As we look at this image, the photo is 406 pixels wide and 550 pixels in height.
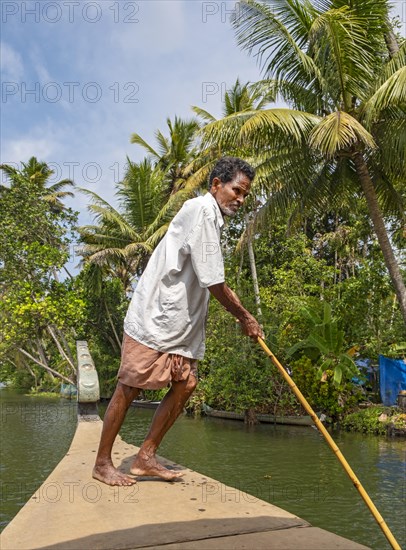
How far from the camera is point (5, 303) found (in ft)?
57.2

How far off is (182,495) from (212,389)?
45.5 feet

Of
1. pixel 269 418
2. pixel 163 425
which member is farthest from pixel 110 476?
pixel 269 418

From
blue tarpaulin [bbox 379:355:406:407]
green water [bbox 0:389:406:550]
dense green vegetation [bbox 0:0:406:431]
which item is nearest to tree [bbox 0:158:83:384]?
dense green vegetation [bbox 0:0:406:431]

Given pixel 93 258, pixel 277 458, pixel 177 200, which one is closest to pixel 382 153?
pixel 277 458

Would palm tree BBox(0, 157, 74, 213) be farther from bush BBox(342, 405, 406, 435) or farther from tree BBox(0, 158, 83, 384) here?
bush BBox(342, 405, 406, 435)

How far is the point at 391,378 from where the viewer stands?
12.9 m

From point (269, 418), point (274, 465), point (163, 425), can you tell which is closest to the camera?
point (163, 425)

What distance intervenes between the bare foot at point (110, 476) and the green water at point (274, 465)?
13.9 inches

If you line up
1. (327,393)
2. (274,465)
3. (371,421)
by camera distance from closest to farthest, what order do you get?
(274,465) < (371,421) < (327,393)

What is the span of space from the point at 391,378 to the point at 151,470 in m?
11.5

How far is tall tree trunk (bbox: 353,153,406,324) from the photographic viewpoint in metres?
9.89

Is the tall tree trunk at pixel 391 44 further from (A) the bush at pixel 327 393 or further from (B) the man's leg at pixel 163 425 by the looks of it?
(B) the man's leg at pixel 163 425

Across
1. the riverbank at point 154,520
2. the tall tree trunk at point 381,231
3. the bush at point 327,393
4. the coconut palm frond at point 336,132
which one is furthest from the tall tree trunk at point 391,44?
the riverbank at point 154,520

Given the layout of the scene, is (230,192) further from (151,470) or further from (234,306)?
(151,470)
